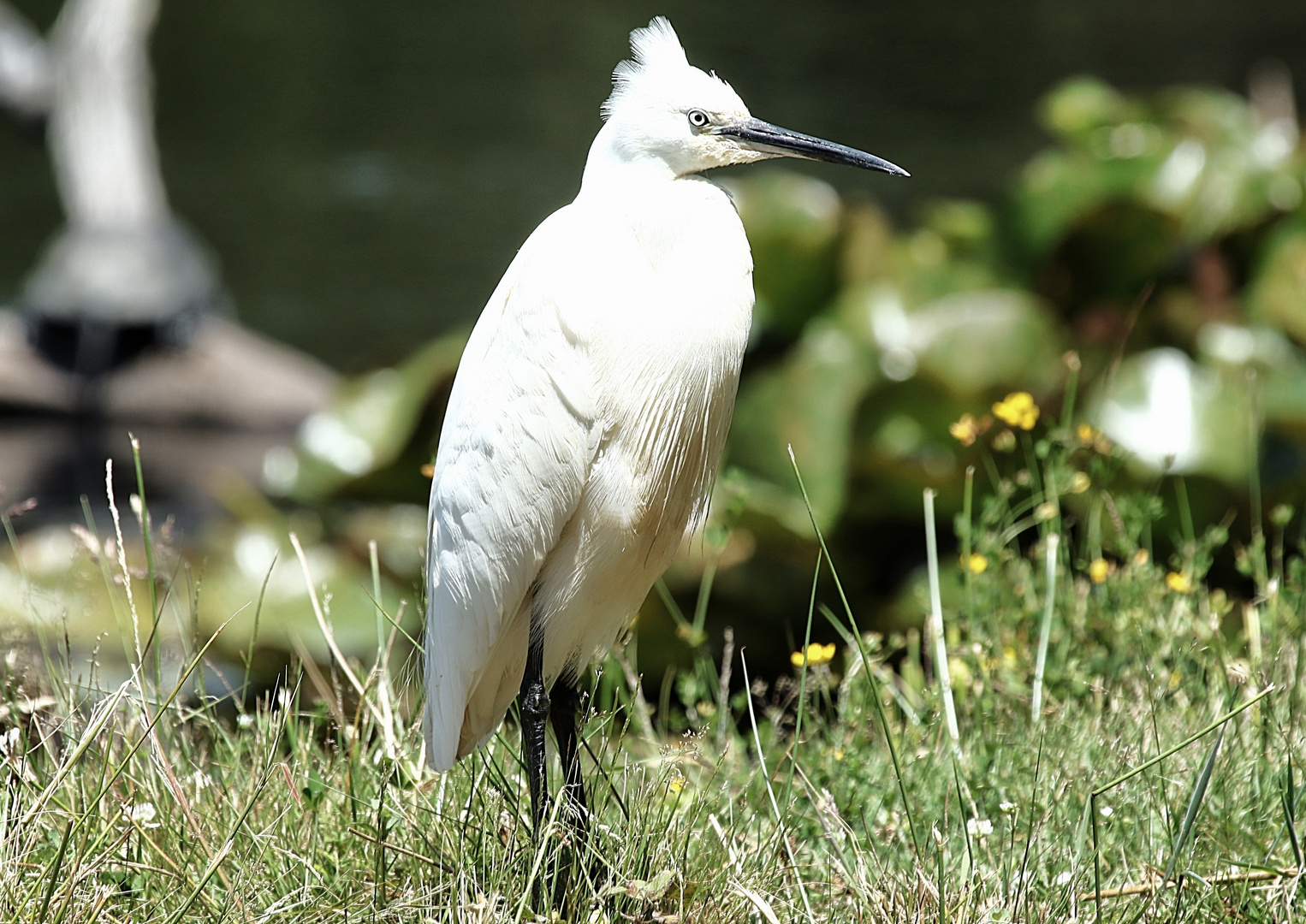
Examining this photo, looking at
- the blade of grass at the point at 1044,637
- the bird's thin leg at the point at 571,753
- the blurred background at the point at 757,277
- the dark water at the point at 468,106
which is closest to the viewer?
the bird's thin leg at the point at 571,753

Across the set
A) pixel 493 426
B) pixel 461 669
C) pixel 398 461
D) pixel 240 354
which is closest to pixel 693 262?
pixel 493 426

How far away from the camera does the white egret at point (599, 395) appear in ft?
5.79

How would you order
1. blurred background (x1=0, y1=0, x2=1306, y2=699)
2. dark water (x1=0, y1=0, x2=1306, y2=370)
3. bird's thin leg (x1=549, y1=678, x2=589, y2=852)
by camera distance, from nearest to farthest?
bird's thin leg (x1=549, y1=678, x2=589, y2=852) < blurred background (x1=0, y1=0, x2=1306, y2=699) < dark water (x1=0, y1=0, x2=1306, y2=370)

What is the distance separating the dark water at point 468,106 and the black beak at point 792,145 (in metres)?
5.38

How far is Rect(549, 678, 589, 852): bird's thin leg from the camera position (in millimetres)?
1792

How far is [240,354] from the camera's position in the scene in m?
6.62

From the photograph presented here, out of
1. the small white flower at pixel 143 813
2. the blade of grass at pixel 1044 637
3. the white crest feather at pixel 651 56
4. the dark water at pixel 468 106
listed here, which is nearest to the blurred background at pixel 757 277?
the dark water at pixel 468 106

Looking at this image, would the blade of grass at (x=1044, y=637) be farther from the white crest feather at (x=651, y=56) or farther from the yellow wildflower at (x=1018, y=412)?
the white crest feather at (x=651, y=56)

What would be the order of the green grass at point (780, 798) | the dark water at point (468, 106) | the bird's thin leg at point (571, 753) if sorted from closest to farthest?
the green grass at point (780, 798), the bird's thin leg at point (571, 753), the dark water at point (468, 106)

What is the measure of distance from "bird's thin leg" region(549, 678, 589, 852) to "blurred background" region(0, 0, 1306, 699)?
0.30 meters

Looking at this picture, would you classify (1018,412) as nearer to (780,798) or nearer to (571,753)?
(780,798)

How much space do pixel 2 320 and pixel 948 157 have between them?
670cm

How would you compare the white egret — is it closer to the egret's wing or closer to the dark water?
the egret's wing

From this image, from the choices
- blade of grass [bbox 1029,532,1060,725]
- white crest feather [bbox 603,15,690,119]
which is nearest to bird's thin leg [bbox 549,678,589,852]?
blade of grass [bbox 1029,532,1060,725]
